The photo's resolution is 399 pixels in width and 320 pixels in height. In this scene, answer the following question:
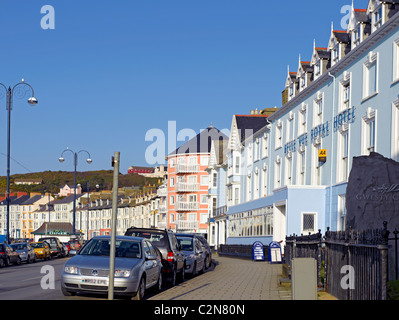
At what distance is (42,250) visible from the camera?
47.0 m

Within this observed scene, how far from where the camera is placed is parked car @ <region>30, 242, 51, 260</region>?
46875 millimetres

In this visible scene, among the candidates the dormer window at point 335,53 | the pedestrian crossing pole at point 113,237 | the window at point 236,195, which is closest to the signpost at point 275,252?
the dormer window at point 335,53

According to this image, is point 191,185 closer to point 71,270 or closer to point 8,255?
point 8,255

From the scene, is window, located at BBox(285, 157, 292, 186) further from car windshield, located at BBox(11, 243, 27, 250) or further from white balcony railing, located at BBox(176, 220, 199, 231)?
white balcony railing, located at BBox(176, 220, 199, 231)

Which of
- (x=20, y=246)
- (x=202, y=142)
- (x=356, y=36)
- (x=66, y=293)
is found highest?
(x=202, y=142)

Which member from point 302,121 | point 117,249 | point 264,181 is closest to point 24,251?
point 264,181

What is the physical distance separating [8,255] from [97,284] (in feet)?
79.2

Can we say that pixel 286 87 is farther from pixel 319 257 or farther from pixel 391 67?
pixel 319 257

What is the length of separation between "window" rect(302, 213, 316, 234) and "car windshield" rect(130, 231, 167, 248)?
1727 cm

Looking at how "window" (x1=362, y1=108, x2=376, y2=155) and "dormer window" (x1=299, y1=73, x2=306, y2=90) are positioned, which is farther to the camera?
"dormer window" (x1=299, y1=73, x2=306, y2=90)

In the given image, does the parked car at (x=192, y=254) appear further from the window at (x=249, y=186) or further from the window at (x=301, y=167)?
the window at (x=249, y=186)

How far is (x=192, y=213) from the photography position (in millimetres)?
97125

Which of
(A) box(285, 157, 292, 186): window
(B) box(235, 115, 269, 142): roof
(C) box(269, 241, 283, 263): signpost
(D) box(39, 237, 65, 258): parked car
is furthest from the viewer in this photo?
(B) box(235, 115, 269, 142): roof

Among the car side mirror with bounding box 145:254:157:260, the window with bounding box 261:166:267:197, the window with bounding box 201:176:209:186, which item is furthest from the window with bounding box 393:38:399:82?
the window with bounding box 201:176:209:186
